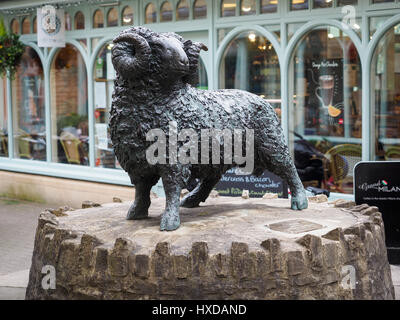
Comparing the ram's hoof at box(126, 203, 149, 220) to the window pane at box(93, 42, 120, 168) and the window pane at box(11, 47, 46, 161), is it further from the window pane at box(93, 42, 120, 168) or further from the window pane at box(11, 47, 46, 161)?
the window pane at box(11, 47, 46, 161)

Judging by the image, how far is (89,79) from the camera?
10.4 m

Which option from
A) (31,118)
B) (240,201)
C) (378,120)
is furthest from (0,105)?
(240,201)

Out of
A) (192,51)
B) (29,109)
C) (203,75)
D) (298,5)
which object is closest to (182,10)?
(203,75)

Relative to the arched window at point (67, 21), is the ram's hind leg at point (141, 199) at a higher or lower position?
lower

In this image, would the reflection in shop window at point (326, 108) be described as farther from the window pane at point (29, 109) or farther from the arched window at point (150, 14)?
the window pane at point (29, 109)

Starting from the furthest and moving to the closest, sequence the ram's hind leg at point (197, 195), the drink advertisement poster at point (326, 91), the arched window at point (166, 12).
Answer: the arched window at point (166, 12) → the drink advertisement poster at point (326, 91) → the ram's hind leg at point (197, 195)

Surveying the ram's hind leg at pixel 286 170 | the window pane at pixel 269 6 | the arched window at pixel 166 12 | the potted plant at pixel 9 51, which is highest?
the arched window at pixel 166 12

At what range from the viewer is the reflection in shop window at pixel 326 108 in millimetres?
7949

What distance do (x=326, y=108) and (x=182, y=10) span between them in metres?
2.66

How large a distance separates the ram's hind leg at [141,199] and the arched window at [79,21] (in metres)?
6.85

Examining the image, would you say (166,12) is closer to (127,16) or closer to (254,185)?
(127,16)

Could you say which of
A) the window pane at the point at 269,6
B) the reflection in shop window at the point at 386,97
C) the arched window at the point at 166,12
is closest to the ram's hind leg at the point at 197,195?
the reflection in shop window at the point at 386,97

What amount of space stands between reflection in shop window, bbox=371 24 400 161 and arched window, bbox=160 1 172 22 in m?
3.27
